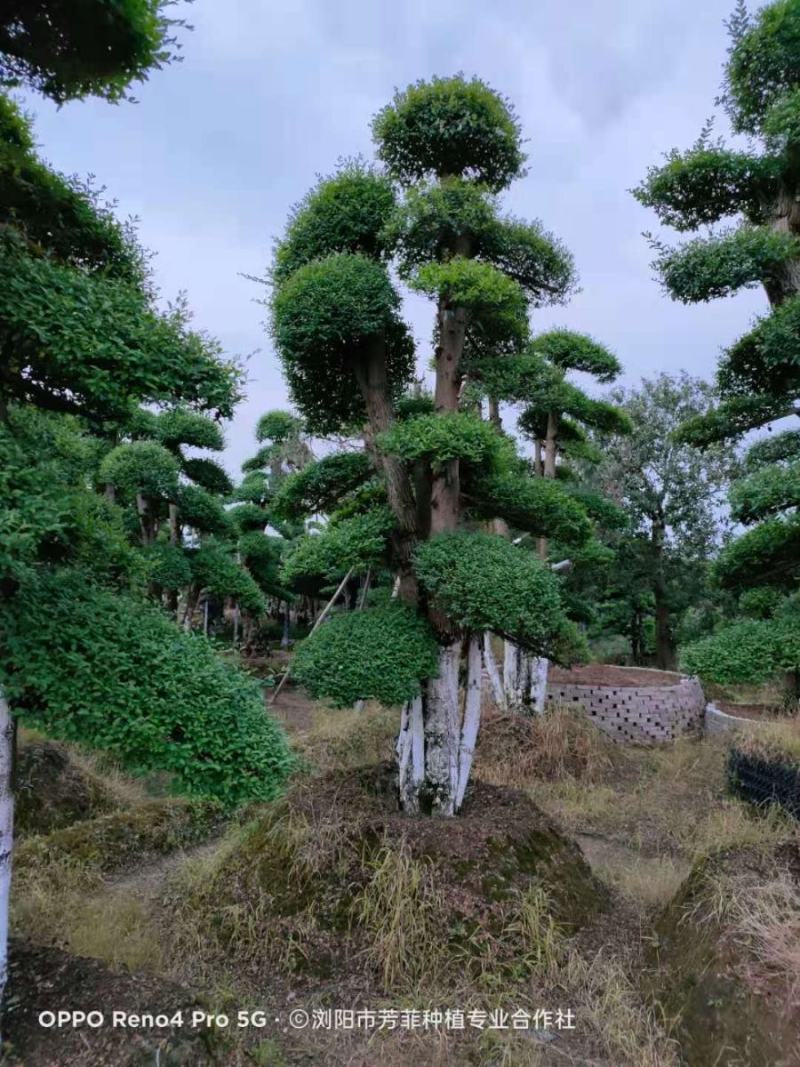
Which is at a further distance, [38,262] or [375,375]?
[375,375]

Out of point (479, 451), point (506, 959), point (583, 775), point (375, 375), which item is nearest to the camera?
point (506, 959)

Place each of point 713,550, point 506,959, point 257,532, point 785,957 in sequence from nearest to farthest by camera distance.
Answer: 1. point 785,957
2. point 506,959
3. point 713,550
4. point 257,532

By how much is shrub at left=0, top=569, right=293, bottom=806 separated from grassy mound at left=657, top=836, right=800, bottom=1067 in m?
2.02

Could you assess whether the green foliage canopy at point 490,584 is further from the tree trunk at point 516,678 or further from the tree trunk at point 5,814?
the tree trunk at point 516,678

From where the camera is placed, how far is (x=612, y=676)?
966 cm

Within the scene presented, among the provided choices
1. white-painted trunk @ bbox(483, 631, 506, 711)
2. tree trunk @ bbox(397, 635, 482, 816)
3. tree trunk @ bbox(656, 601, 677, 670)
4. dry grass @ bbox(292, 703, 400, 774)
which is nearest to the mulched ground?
white-painted trunk @ bbox(483, 631, 506, 711)

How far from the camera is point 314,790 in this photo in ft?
13.6

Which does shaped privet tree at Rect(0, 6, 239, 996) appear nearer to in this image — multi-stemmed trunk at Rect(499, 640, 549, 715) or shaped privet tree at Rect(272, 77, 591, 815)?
shaped privet tree at Rect(272, 77, 591, 815)

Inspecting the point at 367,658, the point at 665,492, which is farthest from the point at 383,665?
the point at 665,492

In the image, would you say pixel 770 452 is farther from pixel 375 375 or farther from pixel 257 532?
pixel 257 532

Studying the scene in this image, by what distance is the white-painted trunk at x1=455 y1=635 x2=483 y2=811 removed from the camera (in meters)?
4.04

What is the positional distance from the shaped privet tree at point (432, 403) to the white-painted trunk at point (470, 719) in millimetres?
13

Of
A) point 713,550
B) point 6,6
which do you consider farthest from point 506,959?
point 713,550

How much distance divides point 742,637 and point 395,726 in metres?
3.90
